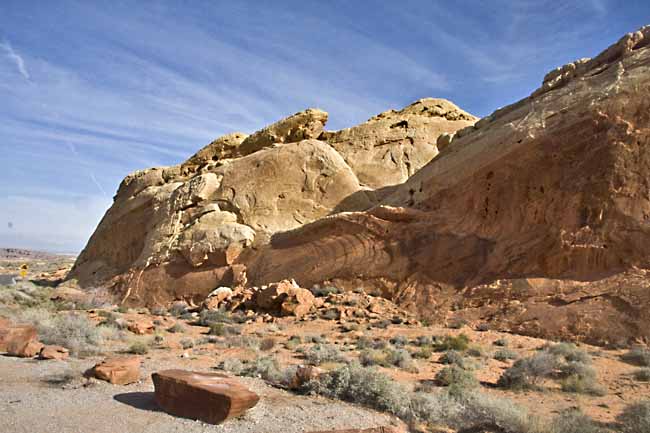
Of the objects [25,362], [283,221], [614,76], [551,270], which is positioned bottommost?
[25,362]

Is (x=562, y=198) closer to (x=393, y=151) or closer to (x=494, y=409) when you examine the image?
(x=494, y=409)

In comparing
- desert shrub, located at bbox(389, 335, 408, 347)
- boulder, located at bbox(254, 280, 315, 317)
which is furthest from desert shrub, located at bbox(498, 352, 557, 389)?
boulder, located at bbox(254, 280, 315, 317)

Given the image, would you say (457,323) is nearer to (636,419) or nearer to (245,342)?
(245,342)

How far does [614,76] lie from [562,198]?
12.4 ft

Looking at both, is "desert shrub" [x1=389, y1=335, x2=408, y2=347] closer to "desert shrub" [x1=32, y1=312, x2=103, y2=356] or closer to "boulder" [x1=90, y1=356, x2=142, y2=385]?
"boulder" [x1=90, y1=356, x2=142, y2=385]

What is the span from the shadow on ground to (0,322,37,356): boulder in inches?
125

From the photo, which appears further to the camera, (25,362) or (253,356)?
(253,356)

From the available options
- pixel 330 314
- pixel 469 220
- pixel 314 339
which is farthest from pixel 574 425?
pixel 469 220

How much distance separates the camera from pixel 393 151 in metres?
24.9

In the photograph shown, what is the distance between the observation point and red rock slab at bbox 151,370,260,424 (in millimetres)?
5727

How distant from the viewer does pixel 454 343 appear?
10.5m

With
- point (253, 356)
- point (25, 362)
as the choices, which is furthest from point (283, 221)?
point (25, 362)

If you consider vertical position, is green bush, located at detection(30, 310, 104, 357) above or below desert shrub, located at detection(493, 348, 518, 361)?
below

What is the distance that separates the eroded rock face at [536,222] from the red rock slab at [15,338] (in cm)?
934
